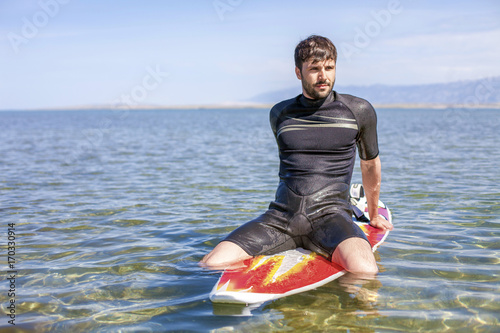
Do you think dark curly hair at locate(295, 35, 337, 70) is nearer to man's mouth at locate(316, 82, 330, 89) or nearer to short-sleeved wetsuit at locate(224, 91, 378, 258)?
man's mouth at locate(316, 82, 330, 89)

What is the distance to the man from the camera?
5105 mm

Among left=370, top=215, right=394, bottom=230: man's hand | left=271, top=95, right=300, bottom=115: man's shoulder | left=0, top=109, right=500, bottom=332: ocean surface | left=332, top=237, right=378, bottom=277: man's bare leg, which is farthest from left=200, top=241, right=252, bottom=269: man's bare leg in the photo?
left=370, top=215, right=394, bottom=230: man's hand

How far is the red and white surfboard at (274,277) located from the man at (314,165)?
0.55ft

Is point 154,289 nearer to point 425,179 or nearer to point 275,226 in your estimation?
point 275,226

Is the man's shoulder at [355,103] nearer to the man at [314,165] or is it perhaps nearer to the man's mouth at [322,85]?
the man at [314,165]

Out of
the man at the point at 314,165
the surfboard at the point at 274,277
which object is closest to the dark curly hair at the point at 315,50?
the man at the point at 314,165

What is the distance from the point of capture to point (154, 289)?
492cm

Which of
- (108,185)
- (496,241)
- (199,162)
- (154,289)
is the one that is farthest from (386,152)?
(154,289)

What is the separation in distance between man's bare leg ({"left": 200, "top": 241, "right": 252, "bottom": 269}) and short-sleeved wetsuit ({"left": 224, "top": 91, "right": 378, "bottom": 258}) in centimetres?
6

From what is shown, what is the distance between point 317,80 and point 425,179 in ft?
24.4

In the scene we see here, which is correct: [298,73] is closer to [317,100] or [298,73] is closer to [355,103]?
[317,100]

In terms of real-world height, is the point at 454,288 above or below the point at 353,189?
below

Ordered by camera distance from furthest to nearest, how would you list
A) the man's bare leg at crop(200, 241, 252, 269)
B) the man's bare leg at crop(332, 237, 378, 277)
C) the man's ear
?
the man's ear, the man's bare leg at crop(200, 241, 252, 269), the man's bare leg at crop(332, 237, 378, 277)

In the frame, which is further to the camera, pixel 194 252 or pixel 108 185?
pixel 108 185
